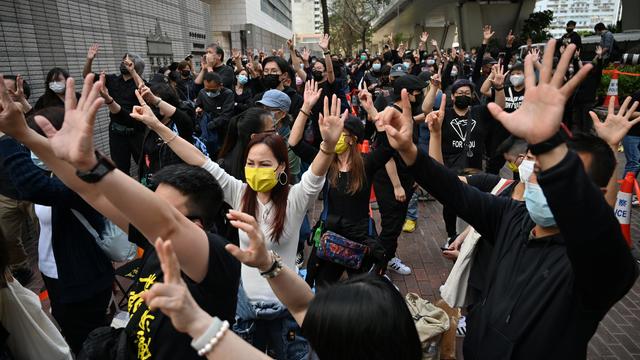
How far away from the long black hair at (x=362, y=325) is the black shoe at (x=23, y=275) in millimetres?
4262

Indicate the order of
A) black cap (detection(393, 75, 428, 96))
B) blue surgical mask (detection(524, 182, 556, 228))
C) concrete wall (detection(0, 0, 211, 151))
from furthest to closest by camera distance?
concrete wall (detection(0, 0, 211, 151)) < black cap (detection(393, 75, 428, 96)) < blue surgical mask (detection(524, 182, 556, 228))

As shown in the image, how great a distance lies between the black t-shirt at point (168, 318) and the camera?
5.09 feet

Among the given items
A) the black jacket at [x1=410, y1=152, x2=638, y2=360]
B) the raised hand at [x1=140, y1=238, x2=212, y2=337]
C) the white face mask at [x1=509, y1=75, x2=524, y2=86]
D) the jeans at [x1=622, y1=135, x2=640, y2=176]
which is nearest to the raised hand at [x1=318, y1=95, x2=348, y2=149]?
the black jacket at [x1=410, y1=152, x2=638, y2=360]

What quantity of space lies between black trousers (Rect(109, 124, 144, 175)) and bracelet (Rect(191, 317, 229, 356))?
16.0 feet

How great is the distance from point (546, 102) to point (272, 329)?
1.85m

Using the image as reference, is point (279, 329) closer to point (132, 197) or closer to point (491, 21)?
point (132, 197)

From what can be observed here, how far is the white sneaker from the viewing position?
451 cm

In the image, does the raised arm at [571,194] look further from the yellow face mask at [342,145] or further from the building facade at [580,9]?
the building facade at [580,9]

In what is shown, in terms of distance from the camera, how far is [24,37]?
6.16 metres

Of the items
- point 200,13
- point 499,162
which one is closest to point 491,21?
point 200,13

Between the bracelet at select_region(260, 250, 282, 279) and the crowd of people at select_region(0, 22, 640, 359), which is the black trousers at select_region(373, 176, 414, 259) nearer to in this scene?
the crowd of people at select_region(0, 22, 640, 359)

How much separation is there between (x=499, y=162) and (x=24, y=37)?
698 cm

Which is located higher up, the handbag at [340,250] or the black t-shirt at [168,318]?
the black t-shirt at [168,318]

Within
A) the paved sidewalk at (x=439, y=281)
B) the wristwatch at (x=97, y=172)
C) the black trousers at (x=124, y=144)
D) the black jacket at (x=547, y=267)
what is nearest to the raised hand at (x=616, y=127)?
the black jacket at (x=547, y=267)
